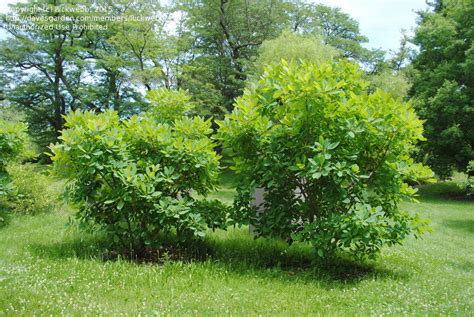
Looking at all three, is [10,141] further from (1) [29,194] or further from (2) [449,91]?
(2) [449,91]

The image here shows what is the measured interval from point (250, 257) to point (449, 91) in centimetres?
2005

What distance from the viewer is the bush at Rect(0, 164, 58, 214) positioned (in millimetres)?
9383

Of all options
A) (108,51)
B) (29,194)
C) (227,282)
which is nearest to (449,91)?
(227,282)

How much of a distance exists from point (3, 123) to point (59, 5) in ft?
70.7

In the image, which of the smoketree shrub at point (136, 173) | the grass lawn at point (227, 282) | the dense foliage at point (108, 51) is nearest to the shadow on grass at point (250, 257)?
the grass lawn at point (227, 282)

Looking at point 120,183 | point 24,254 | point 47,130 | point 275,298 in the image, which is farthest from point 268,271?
point 47,130

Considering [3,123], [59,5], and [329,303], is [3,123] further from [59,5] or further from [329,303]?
[59,5]

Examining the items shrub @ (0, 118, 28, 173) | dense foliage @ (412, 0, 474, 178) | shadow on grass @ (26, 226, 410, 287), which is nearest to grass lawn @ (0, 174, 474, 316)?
shadow on grass @ (26, 226, 410, 287)

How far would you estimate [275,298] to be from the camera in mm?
3947

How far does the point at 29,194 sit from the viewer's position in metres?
9.60

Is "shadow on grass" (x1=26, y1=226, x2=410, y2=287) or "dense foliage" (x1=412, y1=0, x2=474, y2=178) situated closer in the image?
"shadow on grass" (x1=26, y1=226, x2=410, y2=287)

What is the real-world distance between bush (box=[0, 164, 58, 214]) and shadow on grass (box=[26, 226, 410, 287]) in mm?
4054

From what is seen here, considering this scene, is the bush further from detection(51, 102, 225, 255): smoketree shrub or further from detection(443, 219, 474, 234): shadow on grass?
detection(443, 219, 474, 234): shadow on grass

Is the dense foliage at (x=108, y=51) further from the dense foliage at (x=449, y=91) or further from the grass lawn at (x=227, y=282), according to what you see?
the grass lawn at (x=227, y=282)
